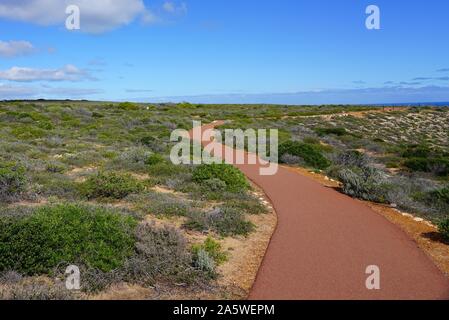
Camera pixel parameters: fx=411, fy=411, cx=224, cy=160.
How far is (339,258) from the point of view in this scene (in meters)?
7.15

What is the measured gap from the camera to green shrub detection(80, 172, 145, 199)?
35.9ft

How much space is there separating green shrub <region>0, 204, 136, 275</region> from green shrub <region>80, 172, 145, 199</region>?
135 inches

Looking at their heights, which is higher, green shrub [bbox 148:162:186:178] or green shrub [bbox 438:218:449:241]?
green shrub [bbox 148:162:186:178]

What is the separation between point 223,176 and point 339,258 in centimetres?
596

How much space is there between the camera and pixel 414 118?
5538cm

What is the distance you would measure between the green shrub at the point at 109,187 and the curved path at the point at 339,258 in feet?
12.9

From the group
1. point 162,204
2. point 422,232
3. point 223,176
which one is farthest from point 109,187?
point 422,232

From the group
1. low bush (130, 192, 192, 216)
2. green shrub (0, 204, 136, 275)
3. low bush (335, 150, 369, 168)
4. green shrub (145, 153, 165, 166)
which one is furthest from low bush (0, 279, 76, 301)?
low bush (335, 150, 369, 168)

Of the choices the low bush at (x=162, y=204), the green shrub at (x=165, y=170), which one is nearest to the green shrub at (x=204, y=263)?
the low bush at (x=162, y=204)

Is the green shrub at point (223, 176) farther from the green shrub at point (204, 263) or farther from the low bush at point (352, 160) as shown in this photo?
the low bush at point (352, 160)

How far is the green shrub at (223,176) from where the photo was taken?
40.9 ft

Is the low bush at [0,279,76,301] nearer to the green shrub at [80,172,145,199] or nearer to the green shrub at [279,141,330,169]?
the green shrub at [80,172,145,199]

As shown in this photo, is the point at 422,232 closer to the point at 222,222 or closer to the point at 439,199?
the point at 439,199
